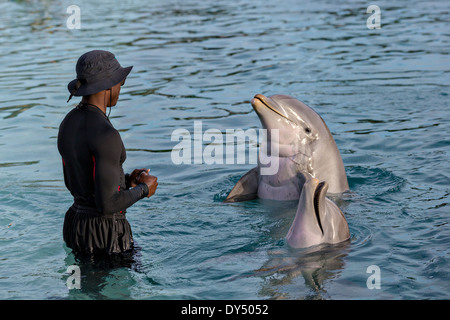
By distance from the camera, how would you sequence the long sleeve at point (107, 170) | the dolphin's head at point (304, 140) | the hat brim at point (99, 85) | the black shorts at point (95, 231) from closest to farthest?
1. the long sleeve at point (107, 170)
2. the hat brim at point (99, 85)
3. the black shorts at point (95, 231)
4. the dolphin's head at point (304, 140)

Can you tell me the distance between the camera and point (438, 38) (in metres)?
15.0

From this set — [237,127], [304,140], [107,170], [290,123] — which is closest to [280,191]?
[304,140]

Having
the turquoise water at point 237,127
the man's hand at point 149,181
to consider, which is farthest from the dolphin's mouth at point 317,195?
the man's hand at point 149,181

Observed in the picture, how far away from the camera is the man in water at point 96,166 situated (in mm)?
4371

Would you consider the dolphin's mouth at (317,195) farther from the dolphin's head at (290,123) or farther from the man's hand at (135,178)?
the dolphin's head at (290,123)

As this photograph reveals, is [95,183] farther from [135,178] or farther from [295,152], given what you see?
[295,152]

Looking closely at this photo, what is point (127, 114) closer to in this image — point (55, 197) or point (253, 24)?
point (55, 197)

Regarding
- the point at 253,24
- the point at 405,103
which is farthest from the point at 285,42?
the point at 405,103

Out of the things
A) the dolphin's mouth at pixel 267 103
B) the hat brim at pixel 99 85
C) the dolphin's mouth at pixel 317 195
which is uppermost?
the hat brim at pixel 99 85

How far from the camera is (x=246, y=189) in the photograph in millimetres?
6863

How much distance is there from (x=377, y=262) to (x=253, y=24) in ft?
45.4

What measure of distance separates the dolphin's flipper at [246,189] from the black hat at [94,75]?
2.56 meters

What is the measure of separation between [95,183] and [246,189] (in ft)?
8.89
